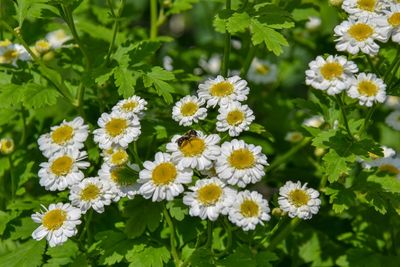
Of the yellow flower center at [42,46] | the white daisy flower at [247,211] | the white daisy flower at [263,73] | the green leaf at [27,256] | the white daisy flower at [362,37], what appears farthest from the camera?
the white daisy flower at [263,73]

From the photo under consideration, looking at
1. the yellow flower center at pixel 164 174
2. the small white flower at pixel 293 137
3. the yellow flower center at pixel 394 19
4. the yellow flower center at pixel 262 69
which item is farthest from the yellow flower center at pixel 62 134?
the yellow flower center at pixel 262 69

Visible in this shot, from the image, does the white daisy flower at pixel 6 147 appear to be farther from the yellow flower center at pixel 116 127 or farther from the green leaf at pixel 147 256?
the green leaf at pixel 147 256

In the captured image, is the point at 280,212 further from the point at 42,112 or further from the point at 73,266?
the point at 42,112

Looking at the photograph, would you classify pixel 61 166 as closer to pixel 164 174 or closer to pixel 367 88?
pixel 164 174

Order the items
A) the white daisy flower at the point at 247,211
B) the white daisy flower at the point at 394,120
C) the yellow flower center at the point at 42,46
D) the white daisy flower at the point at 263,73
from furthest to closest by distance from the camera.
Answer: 1. the white daisy flower at the point at 263,73
2. the white daisy flower at the point at 394,120
3. the yellow flower center at the point at 42,46
4. the white daisy flower at the point at 247,211

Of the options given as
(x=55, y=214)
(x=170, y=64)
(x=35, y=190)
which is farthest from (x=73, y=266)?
(x=170, y=64)
